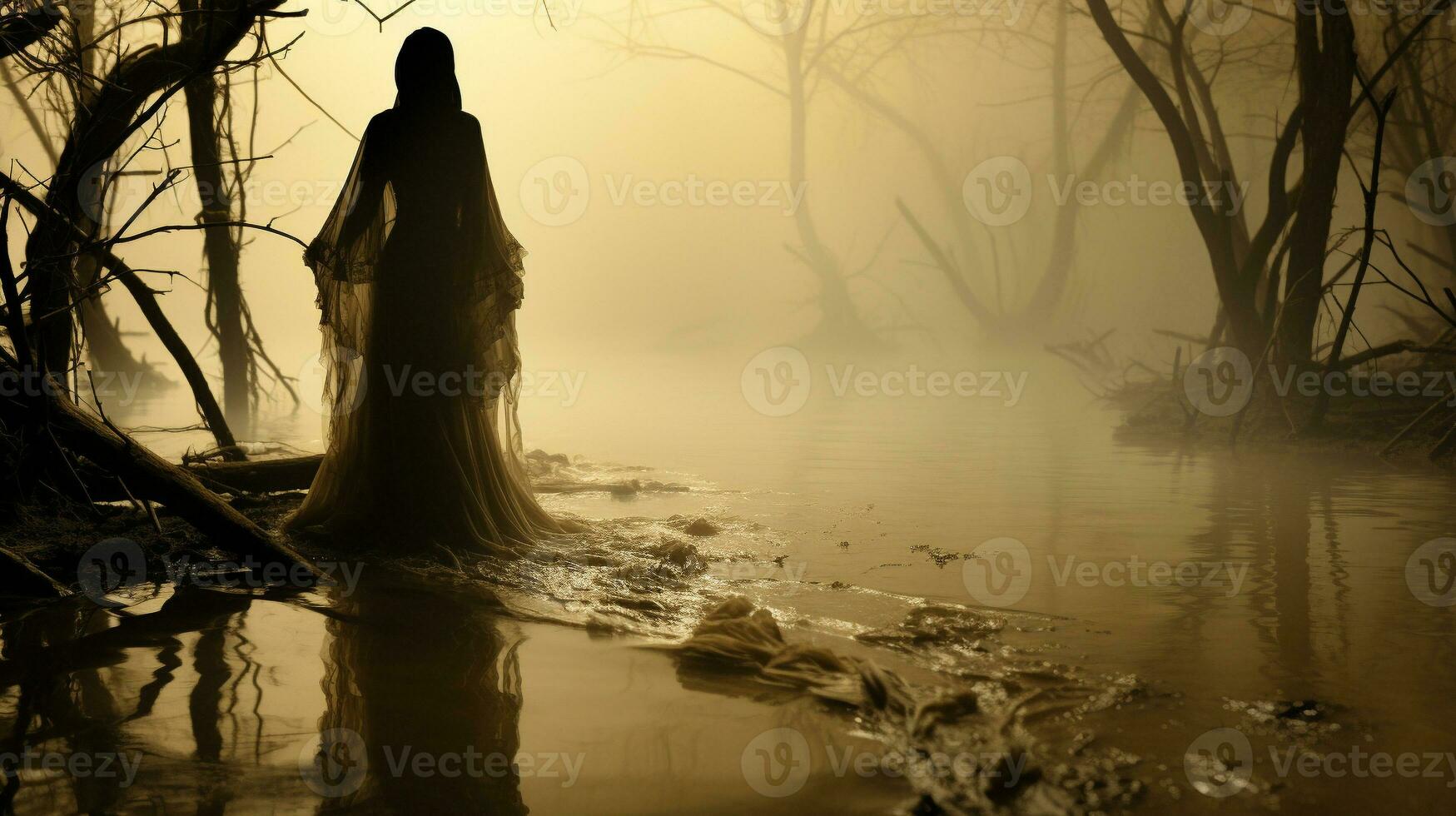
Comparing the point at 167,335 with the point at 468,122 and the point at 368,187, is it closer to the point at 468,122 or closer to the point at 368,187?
the point at 368,187

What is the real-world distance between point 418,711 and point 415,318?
201 centimetres

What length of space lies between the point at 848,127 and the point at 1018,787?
74.1ft

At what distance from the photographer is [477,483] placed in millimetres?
4082

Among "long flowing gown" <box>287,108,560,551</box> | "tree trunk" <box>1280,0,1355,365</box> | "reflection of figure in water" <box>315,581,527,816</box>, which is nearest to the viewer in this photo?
"reflection of figure in water" <box>315,581,527,816</box>

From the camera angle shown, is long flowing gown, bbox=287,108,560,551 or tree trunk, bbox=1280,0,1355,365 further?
tree trunk, bbox=1280,0,1355,365

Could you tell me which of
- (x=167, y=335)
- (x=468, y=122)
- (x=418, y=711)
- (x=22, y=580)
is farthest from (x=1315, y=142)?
(x=22, y=580)

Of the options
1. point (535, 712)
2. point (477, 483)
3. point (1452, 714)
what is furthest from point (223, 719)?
point (1452, 714)

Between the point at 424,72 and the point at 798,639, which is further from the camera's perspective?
the point at 424,72

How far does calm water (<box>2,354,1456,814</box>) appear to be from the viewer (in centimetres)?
210

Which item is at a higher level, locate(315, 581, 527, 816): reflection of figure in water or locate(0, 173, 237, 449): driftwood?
locate(0, 173, 237, 449): driftwood

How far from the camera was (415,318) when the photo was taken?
13.2 ft

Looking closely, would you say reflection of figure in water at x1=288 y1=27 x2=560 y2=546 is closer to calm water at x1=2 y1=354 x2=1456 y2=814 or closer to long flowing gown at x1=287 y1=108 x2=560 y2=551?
long flowing gown at x1=287 y1=108 x2=560 y2=551

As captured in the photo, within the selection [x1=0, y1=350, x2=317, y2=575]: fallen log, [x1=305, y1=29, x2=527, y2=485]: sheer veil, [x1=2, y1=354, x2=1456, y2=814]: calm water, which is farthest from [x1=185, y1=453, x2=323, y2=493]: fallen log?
[x1=2, y1=354, x2=1456, y2=814]: calm water

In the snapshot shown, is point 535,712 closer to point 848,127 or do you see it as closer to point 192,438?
point 192,438
